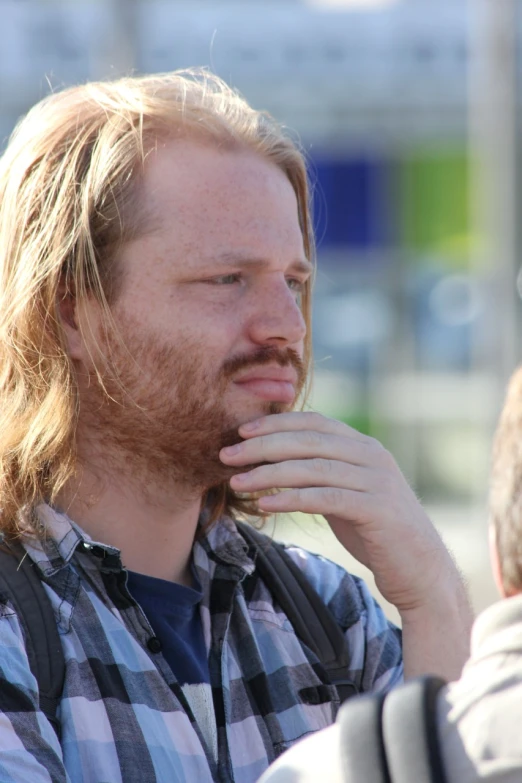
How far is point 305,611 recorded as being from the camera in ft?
8.11

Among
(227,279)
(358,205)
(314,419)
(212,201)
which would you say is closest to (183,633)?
(314,419)

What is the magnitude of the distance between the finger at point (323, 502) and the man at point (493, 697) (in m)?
0.76

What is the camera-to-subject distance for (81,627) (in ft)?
6.82

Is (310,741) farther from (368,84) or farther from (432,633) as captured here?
(368,84)

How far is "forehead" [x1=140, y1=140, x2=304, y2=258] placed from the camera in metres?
2.40

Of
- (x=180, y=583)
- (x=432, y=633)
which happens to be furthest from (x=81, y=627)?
(x=432, y=633)

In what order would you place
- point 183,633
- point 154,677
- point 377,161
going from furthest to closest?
point 377,161 < point 183,633 < point 154,677

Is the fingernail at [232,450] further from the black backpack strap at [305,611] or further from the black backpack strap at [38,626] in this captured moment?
the black backpack strap at [38,626]

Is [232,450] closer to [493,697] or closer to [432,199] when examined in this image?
[493,697]

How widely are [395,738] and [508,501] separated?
36 cm

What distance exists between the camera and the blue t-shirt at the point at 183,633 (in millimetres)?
2152

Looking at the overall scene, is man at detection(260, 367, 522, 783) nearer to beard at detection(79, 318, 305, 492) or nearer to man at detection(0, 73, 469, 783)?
man at detection(0, 73, 469, 783)

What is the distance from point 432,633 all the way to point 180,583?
1.81ft

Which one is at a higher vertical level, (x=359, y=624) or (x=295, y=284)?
(x=295, y=284)
